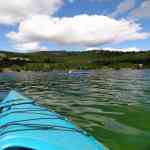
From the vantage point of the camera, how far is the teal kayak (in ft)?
22.3

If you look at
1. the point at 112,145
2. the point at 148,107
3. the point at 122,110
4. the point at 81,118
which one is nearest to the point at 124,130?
the point at 112,145

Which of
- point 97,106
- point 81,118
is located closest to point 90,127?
point 81,118

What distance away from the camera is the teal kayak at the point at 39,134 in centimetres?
680

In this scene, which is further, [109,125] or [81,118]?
[81,118]

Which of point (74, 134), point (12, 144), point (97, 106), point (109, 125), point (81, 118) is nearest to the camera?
point (12, 144)

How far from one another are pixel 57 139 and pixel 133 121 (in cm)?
783

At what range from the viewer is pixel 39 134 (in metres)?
7.71

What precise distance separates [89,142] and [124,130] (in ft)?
18.1

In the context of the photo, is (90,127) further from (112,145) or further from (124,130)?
(112,145)

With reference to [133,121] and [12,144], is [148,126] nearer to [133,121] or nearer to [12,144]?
[133,121]

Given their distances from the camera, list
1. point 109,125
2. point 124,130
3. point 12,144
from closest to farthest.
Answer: point 12,144 < point 124,130 < point 109,125

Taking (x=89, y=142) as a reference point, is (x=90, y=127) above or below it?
below

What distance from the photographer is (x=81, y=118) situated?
15281 millimetres

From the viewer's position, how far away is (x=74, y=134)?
812cm
